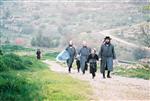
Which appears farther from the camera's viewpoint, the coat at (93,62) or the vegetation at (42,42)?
the vegetation at (42,42)

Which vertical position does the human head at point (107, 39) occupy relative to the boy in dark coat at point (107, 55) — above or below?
above

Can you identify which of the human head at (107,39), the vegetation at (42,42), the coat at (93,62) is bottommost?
the vegetation at (42,42)

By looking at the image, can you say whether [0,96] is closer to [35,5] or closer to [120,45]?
[120,45]

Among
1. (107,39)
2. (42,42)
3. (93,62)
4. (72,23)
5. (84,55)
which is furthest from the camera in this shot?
(72,23)

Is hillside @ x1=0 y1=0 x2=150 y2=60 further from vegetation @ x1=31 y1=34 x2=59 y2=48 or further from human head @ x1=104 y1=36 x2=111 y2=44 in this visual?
human head @ x1=104 y1=36 x2=111 y2=44

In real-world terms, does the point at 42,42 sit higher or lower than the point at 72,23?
lower

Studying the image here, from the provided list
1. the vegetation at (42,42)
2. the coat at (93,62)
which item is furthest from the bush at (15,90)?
the vegetation at (42,42)

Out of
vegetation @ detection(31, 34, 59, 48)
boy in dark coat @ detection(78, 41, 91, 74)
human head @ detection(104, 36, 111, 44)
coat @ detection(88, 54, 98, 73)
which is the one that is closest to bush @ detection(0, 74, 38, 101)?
human head @ detection(104, 36, 111, 44)

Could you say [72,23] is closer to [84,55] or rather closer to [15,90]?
[84,55]

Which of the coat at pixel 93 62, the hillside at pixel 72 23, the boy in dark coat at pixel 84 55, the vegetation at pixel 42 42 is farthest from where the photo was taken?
the hillside at pixel 72 23

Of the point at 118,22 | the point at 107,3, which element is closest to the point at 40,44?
the point at 118,22

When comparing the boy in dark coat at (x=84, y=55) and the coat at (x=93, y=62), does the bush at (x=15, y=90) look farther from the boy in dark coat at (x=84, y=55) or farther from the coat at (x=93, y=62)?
the boy in dark coat at (x=84, y=55)

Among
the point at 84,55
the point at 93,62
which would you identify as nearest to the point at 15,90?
the point at 93,62

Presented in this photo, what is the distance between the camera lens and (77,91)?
1625cm
